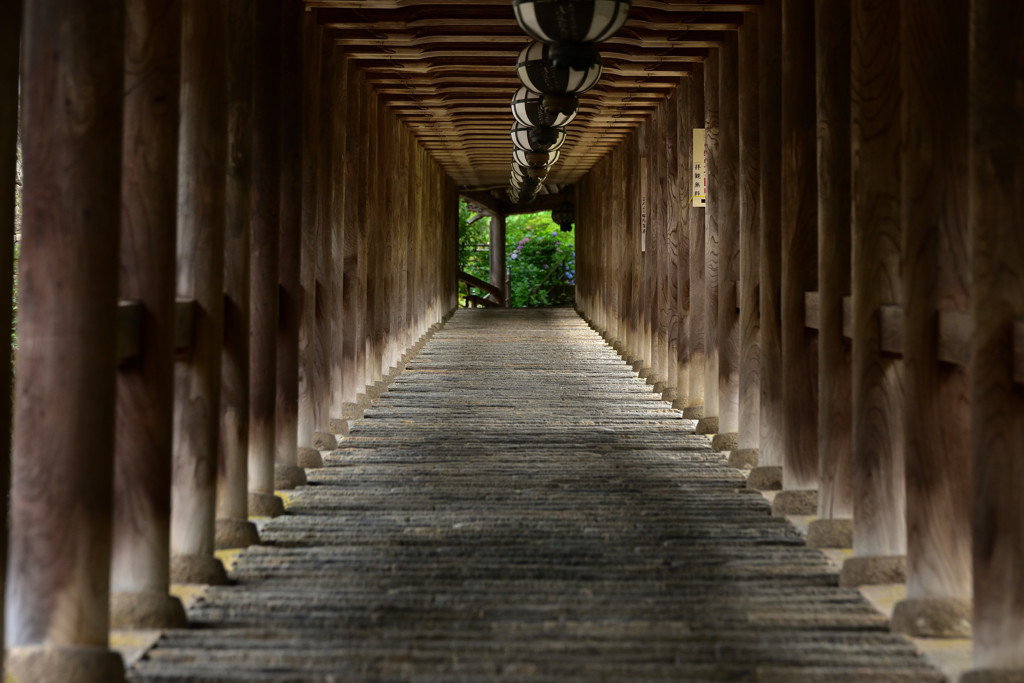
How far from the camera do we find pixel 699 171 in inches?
324

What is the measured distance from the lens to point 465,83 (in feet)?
31.7

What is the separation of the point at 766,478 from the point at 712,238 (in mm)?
2652

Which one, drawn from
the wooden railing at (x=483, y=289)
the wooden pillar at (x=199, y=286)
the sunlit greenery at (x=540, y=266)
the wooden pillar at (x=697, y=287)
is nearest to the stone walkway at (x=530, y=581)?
the wooden pillar at (x=199, y=286)

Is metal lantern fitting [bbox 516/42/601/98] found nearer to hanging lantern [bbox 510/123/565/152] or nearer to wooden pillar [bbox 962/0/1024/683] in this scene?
hanging lantern [bbox 510/123/565/152]

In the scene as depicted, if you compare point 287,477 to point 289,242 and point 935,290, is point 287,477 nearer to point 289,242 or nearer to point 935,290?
point 289,242

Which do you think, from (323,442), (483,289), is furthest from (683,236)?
(483,289)

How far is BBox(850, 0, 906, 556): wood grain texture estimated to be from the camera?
4.17m

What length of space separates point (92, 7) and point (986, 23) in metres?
2.30

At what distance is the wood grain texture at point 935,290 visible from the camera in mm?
3574

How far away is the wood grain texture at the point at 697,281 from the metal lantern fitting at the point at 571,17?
4.38m

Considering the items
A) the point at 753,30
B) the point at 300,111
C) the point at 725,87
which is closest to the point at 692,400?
the point at 725,87

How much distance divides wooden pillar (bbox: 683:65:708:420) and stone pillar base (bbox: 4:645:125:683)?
5848 millimetres

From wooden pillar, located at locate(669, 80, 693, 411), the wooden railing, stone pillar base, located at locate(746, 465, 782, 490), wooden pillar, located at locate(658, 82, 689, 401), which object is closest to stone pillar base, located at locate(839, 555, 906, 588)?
stone pillar base, located at locate(746, 465, 782, 490)

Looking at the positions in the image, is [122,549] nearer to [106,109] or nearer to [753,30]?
[106,109]
